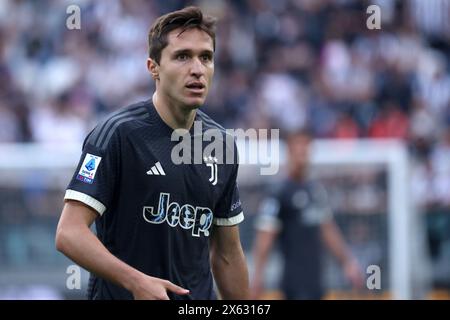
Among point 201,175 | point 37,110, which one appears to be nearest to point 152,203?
point 201,175

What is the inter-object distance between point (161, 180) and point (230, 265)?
719mm

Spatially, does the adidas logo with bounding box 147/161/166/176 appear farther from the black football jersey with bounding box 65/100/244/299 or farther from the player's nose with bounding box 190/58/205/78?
the player's nose with bounding box 190/58/205/78

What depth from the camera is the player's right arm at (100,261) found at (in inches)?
190

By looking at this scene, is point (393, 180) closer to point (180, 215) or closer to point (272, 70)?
point (272, 70)

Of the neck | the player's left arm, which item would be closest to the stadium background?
the player's left arm

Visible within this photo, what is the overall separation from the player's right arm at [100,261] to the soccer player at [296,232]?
6064 millimetres

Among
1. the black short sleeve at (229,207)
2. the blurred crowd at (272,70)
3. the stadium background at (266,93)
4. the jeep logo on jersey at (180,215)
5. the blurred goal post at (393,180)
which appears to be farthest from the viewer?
the blurred crowd at (272,70)

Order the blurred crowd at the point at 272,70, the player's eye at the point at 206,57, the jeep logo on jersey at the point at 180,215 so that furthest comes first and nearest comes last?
the blurred crowd at the point at 272,70, the player's eye at the point at 206,57, the jeep logo on jersey at the point at 180,215

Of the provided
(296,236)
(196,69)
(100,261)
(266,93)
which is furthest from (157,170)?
(266,93)

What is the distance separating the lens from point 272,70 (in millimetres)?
16344

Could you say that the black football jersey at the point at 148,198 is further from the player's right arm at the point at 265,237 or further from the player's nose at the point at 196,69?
the player's right arm at the point at 265,237

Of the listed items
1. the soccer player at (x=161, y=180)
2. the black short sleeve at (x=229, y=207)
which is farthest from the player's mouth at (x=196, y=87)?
the black short sleeve at (x=229, y=207)

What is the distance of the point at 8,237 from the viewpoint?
41.4ft
